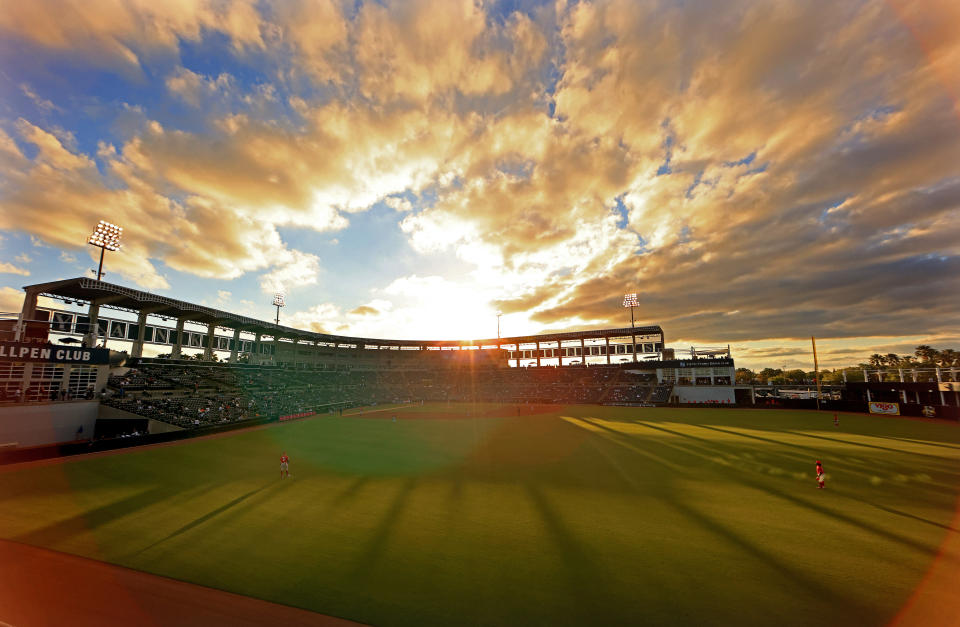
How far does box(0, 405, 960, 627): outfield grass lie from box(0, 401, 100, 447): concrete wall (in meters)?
12.9

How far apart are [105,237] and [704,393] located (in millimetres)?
90394

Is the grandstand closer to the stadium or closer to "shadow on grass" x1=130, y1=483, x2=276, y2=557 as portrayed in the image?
the stadium

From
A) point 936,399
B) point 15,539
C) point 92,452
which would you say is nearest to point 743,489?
point 15,539

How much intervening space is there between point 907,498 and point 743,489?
5.58 metres

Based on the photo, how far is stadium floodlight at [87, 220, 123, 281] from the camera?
133 feet

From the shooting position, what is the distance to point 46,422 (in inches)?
1093

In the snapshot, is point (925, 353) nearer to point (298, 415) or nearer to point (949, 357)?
point (949, 357)

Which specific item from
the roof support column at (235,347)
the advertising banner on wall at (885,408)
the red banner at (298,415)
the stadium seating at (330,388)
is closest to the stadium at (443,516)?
the stadium seating at (330,388)

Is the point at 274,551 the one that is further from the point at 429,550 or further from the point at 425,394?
the point at 425,394

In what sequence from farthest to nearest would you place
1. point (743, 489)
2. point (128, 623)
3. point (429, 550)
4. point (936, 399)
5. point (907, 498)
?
point (936, 399)
point (743, 489)
point (907, 498)
point (429, 550)
point (128, 623)

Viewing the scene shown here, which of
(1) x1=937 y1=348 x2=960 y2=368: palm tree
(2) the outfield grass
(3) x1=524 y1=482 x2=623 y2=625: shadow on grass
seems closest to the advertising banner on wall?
(2) the outfield grass

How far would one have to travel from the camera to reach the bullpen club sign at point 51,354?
27322 mm

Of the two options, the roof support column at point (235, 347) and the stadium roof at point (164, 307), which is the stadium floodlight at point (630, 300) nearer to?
the stadium roof at point (164, 307)

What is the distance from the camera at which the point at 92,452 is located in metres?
22.5
